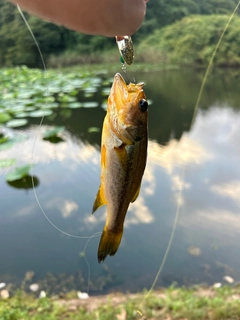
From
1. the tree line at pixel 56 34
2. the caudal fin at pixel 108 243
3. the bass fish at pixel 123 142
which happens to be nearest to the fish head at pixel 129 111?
the bass fish at pixel 123 142

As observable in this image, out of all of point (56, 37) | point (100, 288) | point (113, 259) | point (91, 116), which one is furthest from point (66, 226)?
point (56, 37)

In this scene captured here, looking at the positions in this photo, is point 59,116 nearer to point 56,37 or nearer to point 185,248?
point 185,248

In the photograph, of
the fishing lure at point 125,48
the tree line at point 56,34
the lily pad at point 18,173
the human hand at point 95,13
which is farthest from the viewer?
the tree line at point 56,34

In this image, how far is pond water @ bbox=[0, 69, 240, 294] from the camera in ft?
7.02

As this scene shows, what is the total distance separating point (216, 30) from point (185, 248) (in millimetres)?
12457

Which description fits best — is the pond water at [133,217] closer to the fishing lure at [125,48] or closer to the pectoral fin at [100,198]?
the pectoral fin at [100,198]

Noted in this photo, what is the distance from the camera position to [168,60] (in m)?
12.9

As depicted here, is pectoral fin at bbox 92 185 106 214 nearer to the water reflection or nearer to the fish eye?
the fish eye

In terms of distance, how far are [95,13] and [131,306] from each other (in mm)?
1567

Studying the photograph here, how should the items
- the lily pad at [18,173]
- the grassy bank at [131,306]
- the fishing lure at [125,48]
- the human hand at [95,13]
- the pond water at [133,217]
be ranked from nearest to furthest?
the human hand at [95,13] → the fishing lure at [125,48] → the grassy bank at [131,306] → the pond water at [133,217] → the lily pad at [18,173]

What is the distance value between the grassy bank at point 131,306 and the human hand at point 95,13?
1.49m

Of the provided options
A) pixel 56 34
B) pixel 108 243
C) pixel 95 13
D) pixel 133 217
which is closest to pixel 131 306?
pixel 133 217

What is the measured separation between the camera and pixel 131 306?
1.80 metres

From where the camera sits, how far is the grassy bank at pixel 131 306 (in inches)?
A: 67.9
